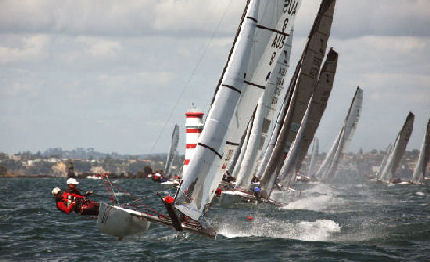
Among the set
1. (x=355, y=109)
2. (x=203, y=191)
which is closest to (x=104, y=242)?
(x=203, y=191)

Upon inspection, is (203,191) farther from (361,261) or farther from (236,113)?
(361,261)

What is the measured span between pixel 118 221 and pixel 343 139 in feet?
152

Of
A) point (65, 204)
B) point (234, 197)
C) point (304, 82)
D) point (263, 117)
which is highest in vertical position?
point (304, 82)

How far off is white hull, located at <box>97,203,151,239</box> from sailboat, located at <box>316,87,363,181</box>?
41435 mm

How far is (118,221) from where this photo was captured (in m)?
16.4

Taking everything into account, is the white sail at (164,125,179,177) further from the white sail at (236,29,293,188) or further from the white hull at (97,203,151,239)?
the white hull at (97,203,151,239)

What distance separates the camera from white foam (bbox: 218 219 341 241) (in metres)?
18.6

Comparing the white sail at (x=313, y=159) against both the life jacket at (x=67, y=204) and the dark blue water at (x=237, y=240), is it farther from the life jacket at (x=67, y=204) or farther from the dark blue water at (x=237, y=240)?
the life jacket at (x=67, y=204)

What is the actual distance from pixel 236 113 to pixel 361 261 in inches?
246

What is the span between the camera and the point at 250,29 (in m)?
17.3

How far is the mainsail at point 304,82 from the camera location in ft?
97.4

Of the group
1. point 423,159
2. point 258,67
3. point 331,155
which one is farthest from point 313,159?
point 258,67

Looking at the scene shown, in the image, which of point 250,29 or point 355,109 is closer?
point 250,29

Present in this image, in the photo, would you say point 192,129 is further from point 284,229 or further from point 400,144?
point 400,144
